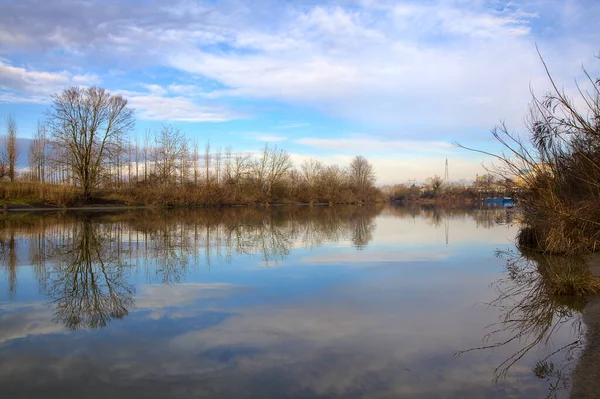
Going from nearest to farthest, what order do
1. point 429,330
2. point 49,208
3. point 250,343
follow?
point 250,343, point 429,330, point 49,208

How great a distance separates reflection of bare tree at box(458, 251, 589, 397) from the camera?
4.25m

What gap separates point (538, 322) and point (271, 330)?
3.53 meters

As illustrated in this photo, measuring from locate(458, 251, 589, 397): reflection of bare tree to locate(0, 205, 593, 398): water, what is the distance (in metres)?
0.03

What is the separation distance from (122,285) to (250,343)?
3.72 m

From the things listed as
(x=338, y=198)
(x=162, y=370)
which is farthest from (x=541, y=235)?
(x=338, y=198)

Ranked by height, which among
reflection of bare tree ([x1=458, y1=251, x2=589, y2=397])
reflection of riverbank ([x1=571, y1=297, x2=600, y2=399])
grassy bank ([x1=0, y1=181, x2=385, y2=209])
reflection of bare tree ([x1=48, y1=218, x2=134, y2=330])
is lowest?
reflection of bare tree ([x1=458, y1=251, x2=589, y2=397])

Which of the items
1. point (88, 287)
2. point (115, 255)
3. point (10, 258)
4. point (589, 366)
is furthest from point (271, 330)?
point (10, 258)

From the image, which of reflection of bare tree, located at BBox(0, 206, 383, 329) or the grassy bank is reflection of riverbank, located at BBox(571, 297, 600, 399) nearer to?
reflection of bare tree, located at BBox(0, 206, 383, 329)

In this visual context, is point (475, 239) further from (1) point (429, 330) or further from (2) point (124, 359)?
(2) point (124, 359)

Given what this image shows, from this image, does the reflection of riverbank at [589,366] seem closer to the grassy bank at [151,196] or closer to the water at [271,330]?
the water at [271,330]

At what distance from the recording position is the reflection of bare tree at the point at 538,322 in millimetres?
4250

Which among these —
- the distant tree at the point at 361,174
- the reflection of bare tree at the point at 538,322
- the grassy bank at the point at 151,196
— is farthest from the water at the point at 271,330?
the distant tree at the point at 361,174

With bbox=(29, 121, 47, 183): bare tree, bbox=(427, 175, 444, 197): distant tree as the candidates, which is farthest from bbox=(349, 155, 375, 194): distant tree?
bbox=(29, 121, 47, 183): bare tree

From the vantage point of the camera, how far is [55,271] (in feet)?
28.6
